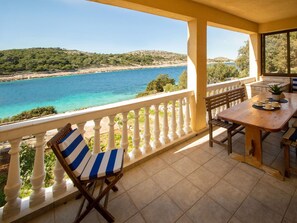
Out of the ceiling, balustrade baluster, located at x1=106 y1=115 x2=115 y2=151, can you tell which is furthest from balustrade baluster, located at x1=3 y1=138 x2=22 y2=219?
the ceiling

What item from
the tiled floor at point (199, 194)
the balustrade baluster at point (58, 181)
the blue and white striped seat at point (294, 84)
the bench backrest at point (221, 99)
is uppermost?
the blue and white striped seat at point (294, 84)

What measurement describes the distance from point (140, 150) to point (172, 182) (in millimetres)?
711

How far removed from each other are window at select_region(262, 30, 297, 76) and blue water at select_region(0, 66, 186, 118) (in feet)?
66.3

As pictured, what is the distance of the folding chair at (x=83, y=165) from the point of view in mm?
1291

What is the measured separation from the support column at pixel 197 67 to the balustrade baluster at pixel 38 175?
8.47 ft

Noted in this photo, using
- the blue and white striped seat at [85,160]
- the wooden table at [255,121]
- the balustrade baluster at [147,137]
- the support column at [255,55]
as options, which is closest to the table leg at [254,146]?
the wooden table at [255,121]

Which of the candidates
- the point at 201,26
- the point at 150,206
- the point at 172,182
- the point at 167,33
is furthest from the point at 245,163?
the point at 167,33

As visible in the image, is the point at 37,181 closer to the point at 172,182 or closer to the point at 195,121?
the point at 172,182

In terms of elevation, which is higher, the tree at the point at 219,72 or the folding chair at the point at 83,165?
the tree at the point at 219,72

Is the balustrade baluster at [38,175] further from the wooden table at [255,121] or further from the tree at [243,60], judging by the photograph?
the tree at [243,60]

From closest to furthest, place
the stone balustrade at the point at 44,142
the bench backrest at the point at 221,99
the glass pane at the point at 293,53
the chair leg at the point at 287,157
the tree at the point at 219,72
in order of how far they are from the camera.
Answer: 1. the stone balustrade at the point at 44,142
2. the chair leg at the point at 287,157
3. the bench backrest at the point at 221,99
4. the glass pane at the point at 293,53
5. the tree at the point at 219,72

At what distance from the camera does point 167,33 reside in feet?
86.5

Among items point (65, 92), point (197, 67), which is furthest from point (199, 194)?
point (65, 92)

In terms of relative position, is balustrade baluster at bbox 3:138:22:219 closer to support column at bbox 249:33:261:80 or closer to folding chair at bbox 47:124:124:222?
folding chair at bbox 47:124:124:222
